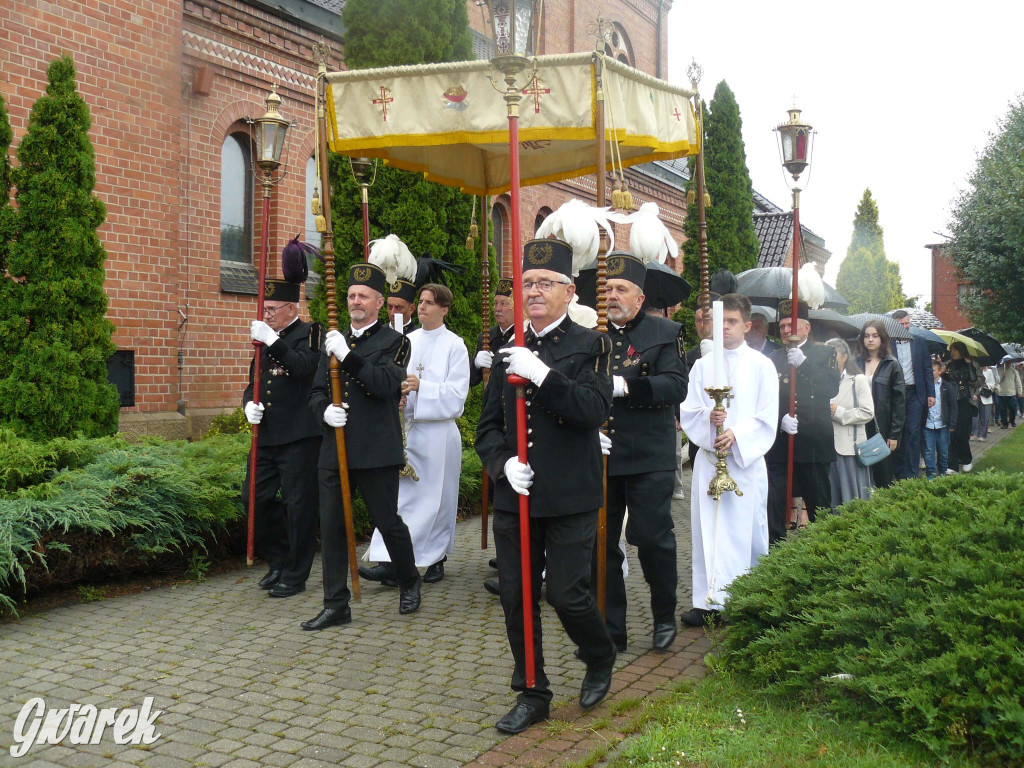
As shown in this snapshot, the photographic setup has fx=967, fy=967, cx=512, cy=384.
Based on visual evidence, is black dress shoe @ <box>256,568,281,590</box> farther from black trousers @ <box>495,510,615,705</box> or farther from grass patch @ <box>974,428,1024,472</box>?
grass patch @ <box>974,428,1024,472</box>

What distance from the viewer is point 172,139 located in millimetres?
10789

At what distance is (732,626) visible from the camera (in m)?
4.96

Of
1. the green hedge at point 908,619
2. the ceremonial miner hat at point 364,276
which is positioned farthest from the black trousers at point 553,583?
the ceremonial miner hat at point 364,276

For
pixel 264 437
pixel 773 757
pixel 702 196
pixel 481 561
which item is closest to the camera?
pixel 773 757

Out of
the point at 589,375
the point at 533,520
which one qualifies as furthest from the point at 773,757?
the point at 589,375

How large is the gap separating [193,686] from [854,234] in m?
66.6

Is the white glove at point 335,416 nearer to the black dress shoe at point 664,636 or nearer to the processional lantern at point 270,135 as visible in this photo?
the processional lantern at point 270,135

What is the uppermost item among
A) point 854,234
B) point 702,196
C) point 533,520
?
point 854,234

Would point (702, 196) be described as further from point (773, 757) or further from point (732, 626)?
point (773, 757)

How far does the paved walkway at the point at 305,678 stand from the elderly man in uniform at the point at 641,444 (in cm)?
36

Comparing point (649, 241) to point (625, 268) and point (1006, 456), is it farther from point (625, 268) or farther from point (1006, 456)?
point (1006, 456)

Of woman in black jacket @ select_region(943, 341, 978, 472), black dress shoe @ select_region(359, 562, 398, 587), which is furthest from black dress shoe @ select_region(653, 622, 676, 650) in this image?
woman in black jacket @ select_region(943, 341, 978, 472)

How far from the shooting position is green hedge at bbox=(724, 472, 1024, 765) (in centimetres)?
373

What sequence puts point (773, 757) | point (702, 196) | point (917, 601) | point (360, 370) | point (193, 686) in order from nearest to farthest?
point (773, 757) < point (917, 601) < point (193, 686) < point (360, 370) < point (702, 196)
